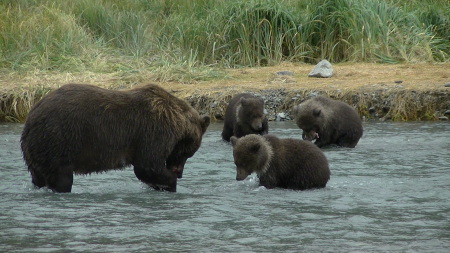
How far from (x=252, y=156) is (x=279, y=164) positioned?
0.36 meters

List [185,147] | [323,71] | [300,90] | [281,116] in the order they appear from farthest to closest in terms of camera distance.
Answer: [323,71]
[300,90]
[281,116]
[185,147]

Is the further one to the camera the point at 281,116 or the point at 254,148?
the point at 281,116

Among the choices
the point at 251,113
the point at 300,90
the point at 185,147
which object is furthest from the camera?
the point at 300,90

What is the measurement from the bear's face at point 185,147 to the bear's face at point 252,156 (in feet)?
1.68

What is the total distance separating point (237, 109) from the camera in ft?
42.2

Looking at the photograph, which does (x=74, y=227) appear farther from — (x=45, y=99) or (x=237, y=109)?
(x=237, y=109)

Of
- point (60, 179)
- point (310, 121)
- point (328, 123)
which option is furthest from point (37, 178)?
point (328, 123)

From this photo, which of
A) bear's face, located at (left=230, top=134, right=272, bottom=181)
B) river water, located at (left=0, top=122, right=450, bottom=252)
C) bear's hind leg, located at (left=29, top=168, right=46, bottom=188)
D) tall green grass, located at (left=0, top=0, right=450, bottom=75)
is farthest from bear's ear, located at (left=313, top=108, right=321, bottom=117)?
tall green grass, located at (left=0, top=0, right=450, bottom=75)

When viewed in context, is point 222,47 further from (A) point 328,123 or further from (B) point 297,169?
(B) point 297,169

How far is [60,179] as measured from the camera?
821 cm

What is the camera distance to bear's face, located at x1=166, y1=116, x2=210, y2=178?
8.73m

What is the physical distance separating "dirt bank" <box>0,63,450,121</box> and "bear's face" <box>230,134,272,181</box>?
6.35m

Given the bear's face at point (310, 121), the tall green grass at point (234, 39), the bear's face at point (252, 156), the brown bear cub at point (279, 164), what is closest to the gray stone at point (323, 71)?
the tall green grass at point (234, 39)

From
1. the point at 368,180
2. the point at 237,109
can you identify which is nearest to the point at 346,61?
the point at 237,109
